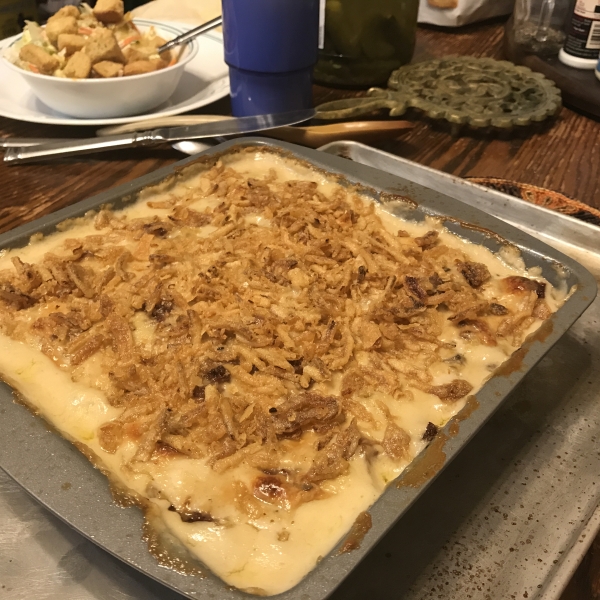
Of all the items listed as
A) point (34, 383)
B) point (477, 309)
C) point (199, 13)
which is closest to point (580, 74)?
point (477, 309)

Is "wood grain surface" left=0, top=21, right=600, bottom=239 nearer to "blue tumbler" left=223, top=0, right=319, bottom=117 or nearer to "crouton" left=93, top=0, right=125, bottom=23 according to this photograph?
"blue tumbler" left=223, top=0, right=319, bottom=117

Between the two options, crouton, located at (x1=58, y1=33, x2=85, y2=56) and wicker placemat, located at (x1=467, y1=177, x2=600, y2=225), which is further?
crouton, located at (x1=58, y1=33, x2=85, y2=56)

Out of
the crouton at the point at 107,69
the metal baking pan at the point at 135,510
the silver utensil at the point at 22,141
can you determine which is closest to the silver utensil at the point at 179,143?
the silver utensil at the point at 22,141

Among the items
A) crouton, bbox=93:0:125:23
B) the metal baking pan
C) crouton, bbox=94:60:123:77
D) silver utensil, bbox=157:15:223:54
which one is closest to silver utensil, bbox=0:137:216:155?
crouton, bbox=94:60:123:77

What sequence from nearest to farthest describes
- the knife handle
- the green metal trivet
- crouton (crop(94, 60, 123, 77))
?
the knife handle → crouton (crop(94, 60, 123, 77)) → the green metal trivet

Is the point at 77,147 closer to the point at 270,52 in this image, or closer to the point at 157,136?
the point at 157,136

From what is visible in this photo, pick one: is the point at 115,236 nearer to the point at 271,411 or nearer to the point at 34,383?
the point at 34,383
